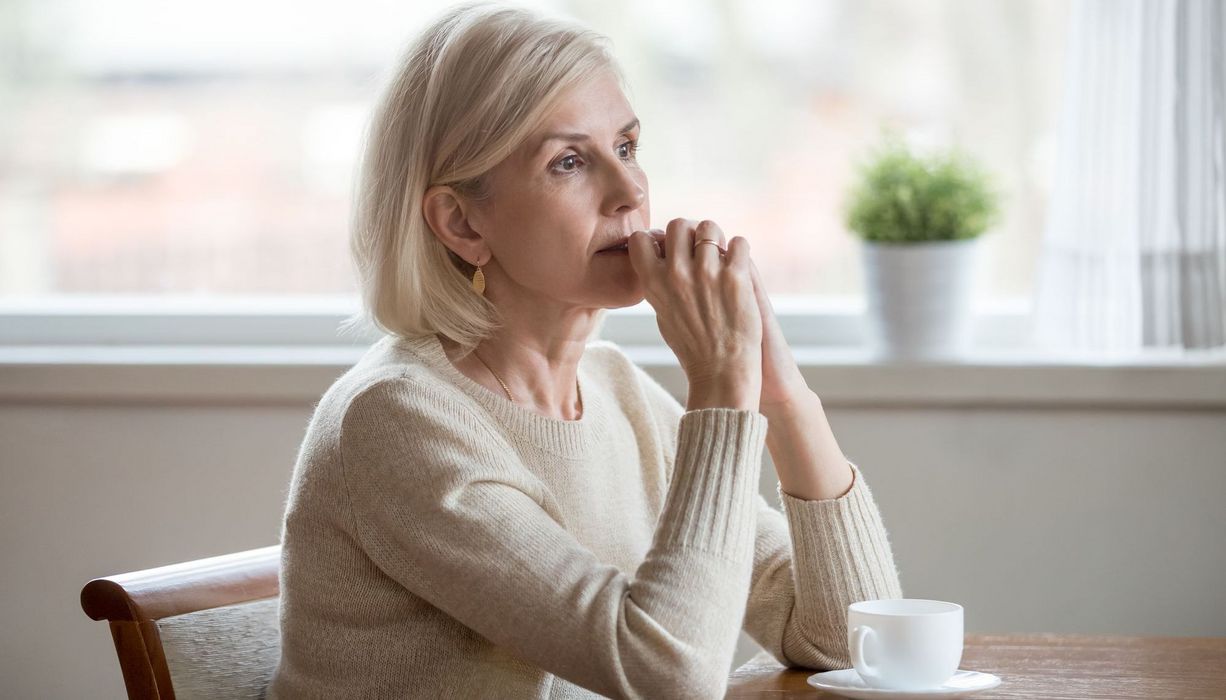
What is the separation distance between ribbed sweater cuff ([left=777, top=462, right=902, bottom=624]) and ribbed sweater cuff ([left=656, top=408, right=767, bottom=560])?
177 mm

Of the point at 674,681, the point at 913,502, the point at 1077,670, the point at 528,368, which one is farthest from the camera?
the point at 913,502

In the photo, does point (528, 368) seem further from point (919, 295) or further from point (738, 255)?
point (919, 295)

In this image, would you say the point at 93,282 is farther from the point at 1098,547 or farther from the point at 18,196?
the point at 1098,547

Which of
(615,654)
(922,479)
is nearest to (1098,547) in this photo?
(922,479)

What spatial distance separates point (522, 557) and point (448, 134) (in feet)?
1.55

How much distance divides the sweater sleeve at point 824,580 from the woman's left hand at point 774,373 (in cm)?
10

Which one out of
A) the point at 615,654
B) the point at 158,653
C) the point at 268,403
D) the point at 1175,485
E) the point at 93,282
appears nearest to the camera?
the point at 615,654

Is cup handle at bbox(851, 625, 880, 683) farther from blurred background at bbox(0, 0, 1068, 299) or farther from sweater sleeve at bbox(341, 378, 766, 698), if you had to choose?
blurred background at bbox(0, 0, 1068, 299)

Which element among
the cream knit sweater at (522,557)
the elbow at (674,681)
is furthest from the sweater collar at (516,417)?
the elbow at (674,681)

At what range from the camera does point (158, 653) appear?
4.17 ft

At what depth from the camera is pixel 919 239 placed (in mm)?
2148

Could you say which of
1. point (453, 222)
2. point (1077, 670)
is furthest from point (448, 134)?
point (1077, 670)

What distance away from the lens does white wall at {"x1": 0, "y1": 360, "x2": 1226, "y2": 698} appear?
214cm

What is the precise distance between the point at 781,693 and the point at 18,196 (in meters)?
2.06
